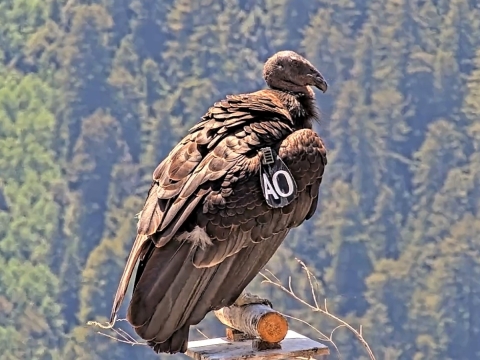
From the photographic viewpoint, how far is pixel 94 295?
7.54 m

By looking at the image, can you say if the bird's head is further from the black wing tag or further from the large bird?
the black wing tag

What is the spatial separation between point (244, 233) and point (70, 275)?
5.06 meters

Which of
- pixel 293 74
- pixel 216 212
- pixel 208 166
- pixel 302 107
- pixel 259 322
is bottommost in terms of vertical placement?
pixel 259 322

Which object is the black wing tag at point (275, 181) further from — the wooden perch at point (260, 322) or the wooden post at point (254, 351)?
the wooden post at point (254, 351)

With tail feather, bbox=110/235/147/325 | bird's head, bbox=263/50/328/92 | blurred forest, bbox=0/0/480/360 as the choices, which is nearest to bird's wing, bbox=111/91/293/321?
tail feather, bbox=110/235/147/325

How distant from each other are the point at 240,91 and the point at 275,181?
519 cm

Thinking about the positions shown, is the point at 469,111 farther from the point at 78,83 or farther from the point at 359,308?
the point at 78,83

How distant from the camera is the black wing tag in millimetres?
2969

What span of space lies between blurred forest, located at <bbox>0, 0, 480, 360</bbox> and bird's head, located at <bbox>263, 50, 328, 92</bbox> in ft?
12.4

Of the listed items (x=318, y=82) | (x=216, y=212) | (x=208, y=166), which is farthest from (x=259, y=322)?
(x=318, y=82)

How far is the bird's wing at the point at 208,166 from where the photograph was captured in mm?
2891

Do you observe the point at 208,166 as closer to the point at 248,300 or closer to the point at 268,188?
the point at 268,188

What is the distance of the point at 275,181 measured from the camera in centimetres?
299

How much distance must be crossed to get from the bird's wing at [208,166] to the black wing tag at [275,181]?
0.04 m
